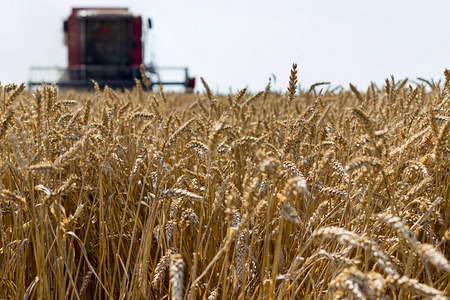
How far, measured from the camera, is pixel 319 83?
54.6 inches

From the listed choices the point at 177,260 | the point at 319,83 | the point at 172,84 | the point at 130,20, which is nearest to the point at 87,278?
the point at 177,260

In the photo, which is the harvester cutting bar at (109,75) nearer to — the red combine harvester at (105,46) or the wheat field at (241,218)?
the red combine harvester at (105,46)

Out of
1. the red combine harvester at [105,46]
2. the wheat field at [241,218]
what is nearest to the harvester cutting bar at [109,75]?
the red combine harvester at [105,46]

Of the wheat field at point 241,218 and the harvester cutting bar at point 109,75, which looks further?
the harvester cutting bar at point 109,75

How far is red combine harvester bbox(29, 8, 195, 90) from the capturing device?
13.7 metres

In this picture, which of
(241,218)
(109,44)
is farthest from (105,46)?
(241,218)

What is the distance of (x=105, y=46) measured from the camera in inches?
553

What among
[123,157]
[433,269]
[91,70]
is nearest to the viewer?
[433,269]

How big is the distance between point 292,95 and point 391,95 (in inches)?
23.8

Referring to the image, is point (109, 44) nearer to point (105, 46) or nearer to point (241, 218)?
point (105, 46)

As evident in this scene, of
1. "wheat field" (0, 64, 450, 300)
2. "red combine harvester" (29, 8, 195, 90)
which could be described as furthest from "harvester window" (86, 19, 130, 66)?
"wheat field" (0, 64, 450, 300)

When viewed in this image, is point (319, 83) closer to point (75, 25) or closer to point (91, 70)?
point (91, 70)

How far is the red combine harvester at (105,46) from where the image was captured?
44.8 feet

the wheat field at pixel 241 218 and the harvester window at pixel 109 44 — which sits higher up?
the harvester window at pixel 109 44
